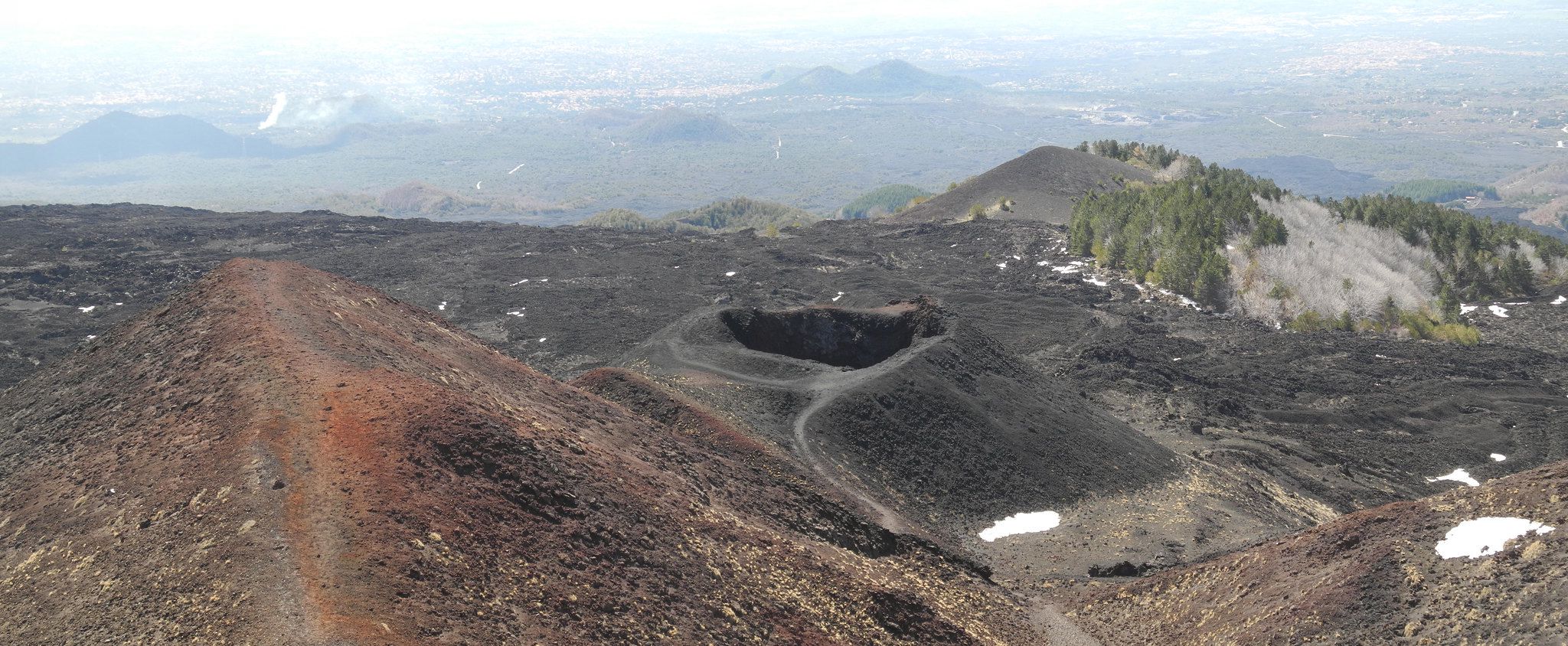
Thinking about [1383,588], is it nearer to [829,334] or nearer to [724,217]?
[829,334]

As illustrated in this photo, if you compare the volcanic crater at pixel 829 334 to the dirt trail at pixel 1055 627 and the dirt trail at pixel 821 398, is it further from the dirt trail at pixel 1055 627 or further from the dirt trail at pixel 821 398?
the dirt trail at pixel 1055 627

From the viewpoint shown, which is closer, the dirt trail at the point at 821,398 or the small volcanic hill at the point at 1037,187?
the dirt trail at the point at 821,398

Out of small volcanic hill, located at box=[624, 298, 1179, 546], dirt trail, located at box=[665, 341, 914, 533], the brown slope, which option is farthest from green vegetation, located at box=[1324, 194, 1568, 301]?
the brown slope

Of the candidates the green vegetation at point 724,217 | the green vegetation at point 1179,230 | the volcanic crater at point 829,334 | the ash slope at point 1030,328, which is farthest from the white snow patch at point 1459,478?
the green vegetation at point 724,217

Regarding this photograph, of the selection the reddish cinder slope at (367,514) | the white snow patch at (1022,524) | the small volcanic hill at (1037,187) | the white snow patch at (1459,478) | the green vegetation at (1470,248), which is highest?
the reddish cinder slope at (367,514)

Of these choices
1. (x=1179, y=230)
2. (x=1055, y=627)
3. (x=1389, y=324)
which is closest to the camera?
→ (x=1055, y=627)

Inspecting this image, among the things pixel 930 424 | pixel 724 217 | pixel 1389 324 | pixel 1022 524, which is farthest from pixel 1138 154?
pixel 1022 524
